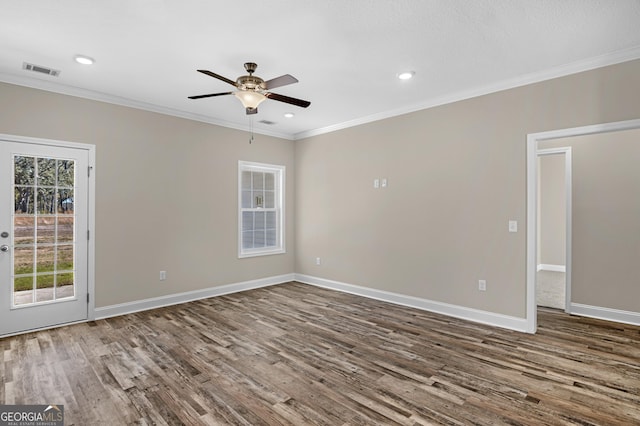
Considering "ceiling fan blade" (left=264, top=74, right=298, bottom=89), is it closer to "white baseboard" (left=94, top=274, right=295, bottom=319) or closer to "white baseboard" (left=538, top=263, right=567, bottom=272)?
"white baseboard" (left=94, top=274, right=295, bottom=319)

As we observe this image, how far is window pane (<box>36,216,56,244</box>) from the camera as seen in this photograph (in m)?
3.80

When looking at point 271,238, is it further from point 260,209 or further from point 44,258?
point 44,258

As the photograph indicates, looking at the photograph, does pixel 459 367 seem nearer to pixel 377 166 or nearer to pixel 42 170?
pixel 377 166

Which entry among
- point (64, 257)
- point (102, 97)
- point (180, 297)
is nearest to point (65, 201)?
point (64, 257)

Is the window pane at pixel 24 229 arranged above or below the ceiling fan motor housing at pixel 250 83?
below

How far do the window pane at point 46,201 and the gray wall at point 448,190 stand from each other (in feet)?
12.5

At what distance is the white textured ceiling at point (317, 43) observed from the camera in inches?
95.7

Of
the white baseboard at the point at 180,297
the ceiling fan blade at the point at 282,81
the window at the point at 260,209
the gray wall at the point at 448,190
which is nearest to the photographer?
the ceiling fan blade at the point at 282,81

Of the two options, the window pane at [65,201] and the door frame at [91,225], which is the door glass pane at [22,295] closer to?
the door frame at [91,225]

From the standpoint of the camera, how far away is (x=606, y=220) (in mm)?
4141

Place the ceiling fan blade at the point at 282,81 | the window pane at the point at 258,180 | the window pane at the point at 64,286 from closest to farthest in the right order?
1. the ceiling fan blade at the point at 282,81
2. the window pane at the point at 64,286
3. the window pane at the point at 258,180

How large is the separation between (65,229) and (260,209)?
291cm

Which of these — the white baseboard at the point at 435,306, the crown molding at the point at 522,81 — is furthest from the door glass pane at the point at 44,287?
the crown molding at the point at 522,81

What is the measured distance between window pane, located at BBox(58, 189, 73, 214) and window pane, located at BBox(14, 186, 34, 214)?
254mm
